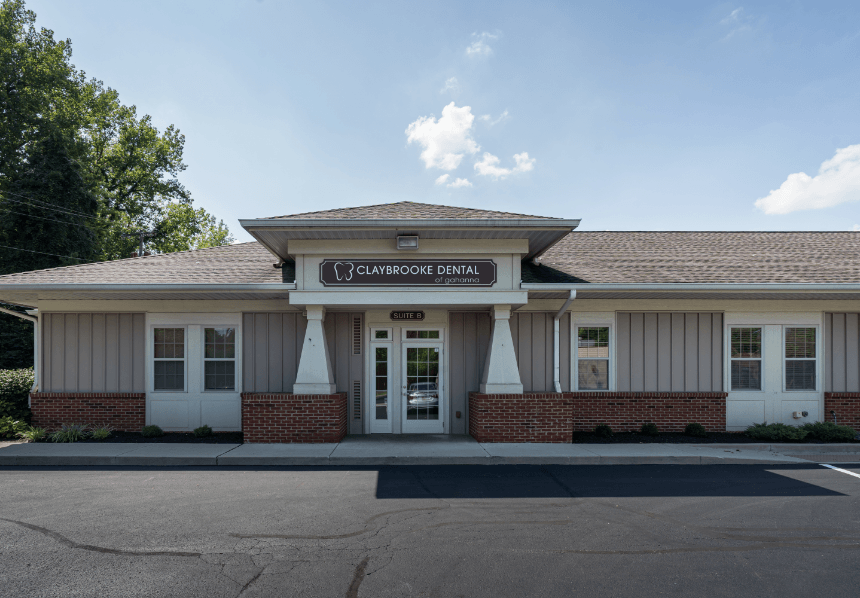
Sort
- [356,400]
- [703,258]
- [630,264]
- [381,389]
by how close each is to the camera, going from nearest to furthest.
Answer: [356,400], [381,389], [630,264], [703,258]

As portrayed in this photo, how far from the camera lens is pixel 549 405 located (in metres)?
10.5

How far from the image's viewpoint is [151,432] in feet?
36.4

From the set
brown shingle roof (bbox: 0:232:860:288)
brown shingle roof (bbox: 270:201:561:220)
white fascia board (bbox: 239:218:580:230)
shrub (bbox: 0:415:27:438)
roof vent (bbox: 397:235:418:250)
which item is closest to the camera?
white fascia board (bbox: 239:218:580:230)

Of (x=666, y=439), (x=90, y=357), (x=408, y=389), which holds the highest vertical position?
(x=90, y=357)

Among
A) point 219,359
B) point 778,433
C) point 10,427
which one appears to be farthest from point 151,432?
point 778,433

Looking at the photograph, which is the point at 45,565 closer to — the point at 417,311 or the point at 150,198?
the point at 417,311

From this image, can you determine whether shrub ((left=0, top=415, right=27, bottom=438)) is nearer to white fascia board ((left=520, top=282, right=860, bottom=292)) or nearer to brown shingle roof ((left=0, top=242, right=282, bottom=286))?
brown shingle roof ((left=0, top=242, right=282, bottom=286))

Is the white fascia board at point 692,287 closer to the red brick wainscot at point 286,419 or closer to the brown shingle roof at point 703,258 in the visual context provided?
the brown shingle roof at point 703,258

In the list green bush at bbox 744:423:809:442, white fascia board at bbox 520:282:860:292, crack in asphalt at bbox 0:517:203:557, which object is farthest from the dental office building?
crack in asphalt at bbox 0:517:203:557

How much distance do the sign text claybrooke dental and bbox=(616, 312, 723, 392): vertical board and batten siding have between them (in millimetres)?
3935

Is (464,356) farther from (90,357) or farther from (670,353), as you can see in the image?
(90,357)

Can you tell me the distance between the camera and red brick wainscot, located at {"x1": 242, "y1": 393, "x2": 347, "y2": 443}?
405 inches

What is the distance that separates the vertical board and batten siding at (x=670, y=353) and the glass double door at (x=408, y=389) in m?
4.27

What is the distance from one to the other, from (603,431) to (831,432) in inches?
184
